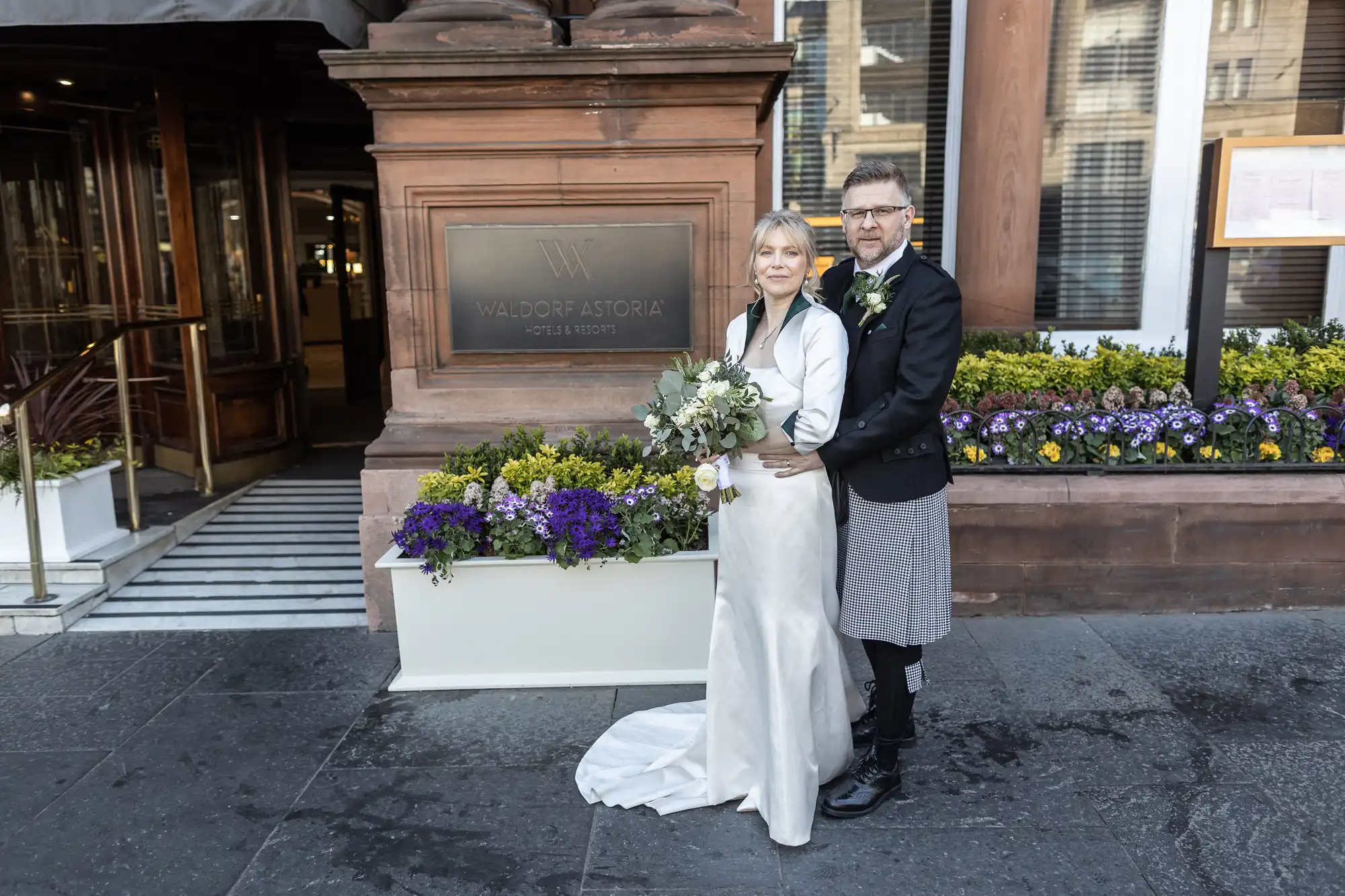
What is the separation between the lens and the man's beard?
10.2 feet

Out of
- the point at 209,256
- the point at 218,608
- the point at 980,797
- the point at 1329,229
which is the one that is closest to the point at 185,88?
the point at 209,256

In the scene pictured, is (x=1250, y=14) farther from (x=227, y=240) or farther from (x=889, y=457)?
(x=227, y=240)

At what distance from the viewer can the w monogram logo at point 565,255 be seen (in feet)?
16.2

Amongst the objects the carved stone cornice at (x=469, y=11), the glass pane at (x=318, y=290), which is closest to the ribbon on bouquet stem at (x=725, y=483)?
the carved stone cornice at (x=469, y=11)

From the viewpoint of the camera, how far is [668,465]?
4676 mm

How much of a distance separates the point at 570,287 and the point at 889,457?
2474mm

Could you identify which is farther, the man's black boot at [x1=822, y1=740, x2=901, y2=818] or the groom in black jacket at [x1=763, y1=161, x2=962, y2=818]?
the man's black boot at [x1=822, y1=740, x2=901, y2=818]

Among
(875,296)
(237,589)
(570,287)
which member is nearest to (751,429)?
(875,296)

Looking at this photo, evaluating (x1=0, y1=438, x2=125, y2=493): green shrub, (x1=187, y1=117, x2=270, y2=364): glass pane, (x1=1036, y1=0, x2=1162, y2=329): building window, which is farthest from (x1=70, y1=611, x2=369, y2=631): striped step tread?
(x1=1036, y1=0, x2=1162, y2=329): building window

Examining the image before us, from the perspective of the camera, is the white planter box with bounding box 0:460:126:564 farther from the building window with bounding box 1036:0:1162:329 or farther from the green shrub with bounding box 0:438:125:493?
the building window with bounding box 1036:0:1162:329

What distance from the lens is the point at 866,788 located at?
325 cm

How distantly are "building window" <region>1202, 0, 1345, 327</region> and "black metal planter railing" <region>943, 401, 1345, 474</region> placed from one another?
10.1ft

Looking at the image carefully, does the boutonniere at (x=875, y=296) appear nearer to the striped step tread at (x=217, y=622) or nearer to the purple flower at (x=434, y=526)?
the purple flower at (x=434, y=526)

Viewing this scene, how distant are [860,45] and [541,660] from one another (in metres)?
5.72
